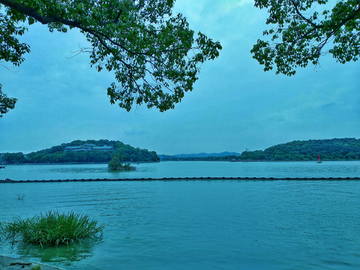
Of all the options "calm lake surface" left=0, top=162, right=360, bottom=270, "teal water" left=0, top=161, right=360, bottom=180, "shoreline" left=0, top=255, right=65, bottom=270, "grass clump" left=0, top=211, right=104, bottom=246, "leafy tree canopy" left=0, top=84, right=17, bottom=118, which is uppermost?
"leafy tree canopy" left=0, top=84, right=17, bottom=118

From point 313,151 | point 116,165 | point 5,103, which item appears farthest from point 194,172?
point 313,151

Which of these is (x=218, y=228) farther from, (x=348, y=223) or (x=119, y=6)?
(x=119, y=6)

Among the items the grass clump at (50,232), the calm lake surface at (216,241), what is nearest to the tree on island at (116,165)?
the calm lake surface at (216,241)

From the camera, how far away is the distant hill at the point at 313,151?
135 metres

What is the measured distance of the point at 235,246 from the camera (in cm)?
838

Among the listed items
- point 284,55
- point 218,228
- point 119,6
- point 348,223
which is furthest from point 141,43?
point 348,223

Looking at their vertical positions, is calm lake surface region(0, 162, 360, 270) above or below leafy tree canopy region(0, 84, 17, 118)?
below

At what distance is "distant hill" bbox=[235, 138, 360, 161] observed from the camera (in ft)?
443

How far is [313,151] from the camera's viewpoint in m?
144

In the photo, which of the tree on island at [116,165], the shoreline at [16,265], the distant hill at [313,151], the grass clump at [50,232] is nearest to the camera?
the shoreline at [16,265]

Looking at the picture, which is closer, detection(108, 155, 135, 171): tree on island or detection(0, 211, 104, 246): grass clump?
detection(0, 211, 104, 246): grass clump

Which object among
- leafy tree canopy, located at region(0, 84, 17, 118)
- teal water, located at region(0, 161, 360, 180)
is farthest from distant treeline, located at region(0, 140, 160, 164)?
leafy tree canopy, located at region(0, 84, 17, 118)

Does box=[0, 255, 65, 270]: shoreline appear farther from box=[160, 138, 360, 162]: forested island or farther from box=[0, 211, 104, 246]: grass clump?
box=[160, 138, 360, 162]: forested island

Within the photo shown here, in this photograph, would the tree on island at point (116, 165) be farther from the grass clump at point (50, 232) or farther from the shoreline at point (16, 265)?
the shoreline at point (16, 265)
